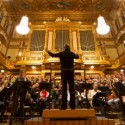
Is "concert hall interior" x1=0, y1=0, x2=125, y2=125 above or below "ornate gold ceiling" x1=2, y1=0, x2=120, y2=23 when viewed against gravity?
below

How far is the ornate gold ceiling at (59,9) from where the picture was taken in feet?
46.0

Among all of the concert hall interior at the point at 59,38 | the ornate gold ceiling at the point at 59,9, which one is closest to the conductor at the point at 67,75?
the concert hall interior at the point at 59,38

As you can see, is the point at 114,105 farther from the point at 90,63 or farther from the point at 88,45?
the point at 88,45

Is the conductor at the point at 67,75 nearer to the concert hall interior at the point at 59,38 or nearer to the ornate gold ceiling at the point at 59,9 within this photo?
the concert hall interior at the point at 59,38

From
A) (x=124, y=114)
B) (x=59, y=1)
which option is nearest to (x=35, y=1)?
(x=59, y=1)

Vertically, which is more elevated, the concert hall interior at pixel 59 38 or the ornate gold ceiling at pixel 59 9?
the ornate gold ceiling at pixel 59 9

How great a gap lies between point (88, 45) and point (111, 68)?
8.38ft

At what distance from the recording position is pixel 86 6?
14531 millimetres

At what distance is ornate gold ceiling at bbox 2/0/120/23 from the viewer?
14.0 m

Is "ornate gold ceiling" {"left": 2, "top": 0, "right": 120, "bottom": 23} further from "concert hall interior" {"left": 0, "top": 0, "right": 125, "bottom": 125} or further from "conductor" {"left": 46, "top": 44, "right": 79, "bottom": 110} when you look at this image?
"conductor" {"left": 46, "top": 44, "right": 79, "bottom": 110}

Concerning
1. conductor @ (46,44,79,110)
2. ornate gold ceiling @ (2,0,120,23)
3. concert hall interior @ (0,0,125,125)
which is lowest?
conductor @ (46,44,79,110)

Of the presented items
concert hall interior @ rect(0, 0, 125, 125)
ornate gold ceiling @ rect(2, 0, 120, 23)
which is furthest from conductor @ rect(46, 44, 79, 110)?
ornate gold ceiling @ rect(2, 0, 120, 23)

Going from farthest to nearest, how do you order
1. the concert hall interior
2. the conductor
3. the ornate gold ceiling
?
the ornate gold ceiling < the concert hall interior < the conductor

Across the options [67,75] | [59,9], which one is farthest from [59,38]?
[67,75]
